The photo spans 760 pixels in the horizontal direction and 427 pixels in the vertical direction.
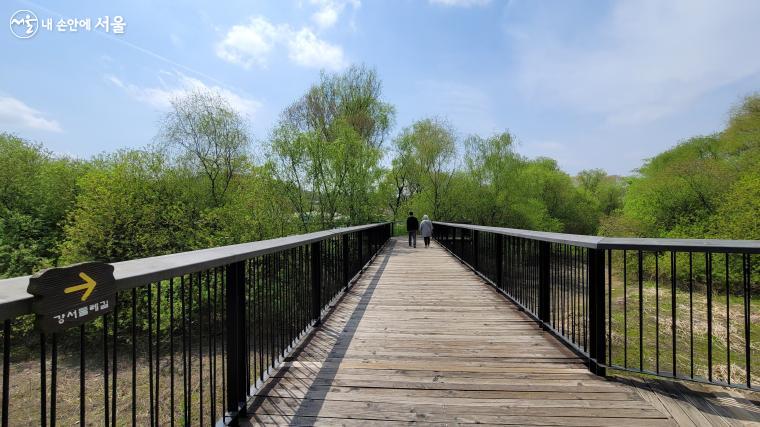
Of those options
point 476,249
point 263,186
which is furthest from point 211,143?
point 476,249

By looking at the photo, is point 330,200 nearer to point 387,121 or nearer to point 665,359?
point 387,121

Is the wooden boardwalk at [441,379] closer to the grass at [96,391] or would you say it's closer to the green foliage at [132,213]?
the grass at [96,391]

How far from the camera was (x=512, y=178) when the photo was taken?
30703 mm

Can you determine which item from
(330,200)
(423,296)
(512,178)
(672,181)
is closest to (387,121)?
(330,200)

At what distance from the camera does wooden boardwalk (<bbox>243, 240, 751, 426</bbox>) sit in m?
2.21

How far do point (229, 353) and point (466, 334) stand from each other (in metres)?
2.43

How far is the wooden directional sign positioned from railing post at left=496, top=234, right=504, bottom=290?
16.3ft

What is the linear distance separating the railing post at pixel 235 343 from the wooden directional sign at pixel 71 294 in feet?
3.20

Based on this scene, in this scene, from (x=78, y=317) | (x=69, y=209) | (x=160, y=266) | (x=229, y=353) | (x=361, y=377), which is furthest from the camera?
(x=69, y=209)

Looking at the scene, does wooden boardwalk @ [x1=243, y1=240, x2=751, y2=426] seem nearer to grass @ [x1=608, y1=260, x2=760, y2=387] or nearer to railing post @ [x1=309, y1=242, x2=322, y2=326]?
railing post @ [x1=309, y1=242, x2=322, y2=326]

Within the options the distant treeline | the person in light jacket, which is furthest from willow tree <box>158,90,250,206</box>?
the person in light jacket

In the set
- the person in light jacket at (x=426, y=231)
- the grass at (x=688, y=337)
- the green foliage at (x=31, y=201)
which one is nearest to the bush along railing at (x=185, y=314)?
the person in light jacket at (x=426, y=231)

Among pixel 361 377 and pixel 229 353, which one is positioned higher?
pixel 229 353

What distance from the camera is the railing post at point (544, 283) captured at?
12.2 ft
